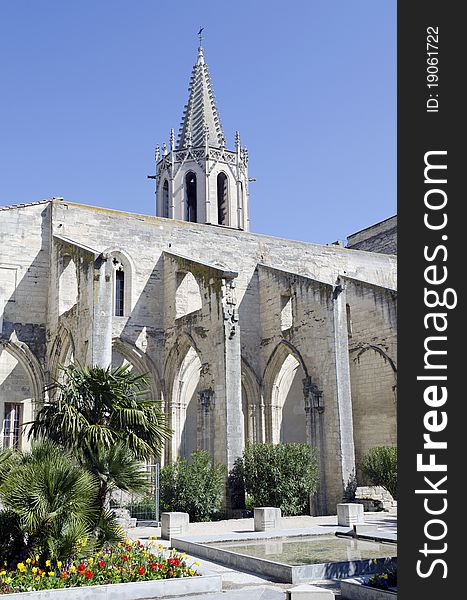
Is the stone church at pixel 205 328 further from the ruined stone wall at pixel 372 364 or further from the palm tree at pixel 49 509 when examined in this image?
the palm tree at pixel 49 509

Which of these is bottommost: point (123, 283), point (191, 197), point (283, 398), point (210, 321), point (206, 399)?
point (206, 399)

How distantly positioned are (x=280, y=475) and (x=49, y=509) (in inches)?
414

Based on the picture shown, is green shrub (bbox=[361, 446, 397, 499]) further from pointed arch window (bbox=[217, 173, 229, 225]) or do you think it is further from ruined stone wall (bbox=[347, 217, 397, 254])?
pointed arch window (bbox=[217, 173, 229, 225])

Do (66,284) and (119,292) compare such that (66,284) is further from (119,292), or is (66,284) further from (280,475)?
(280,475)

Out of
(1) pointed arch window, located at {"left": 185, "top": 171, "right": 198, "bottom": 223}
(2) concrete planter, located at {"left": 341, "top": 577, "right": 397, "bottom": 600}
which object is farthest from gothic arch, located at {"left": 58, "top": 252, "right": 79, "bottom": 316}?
(1) pointed arch window, located at {"left": 185, "top": 171, "right": 198, "bottom": 223}

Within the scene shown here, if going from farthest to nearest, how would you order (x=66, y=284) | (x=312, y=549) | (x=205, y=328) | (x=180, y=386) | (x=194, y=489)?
1. (x=180, y=386)
2. (x=66, y=284)
3. (x=205, y=328)
4. (x=194, y=489)
5. (x=312, y=549)

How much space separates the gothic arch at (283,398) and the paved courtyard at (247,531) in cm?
575

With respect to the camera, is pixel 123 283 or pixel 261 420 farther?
pixel 261 420

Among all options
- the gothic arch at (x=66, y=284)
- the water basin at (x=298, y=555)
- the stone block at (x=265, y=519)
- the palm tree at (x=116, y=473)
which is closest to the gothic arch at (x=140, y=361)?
the gothic arch at (x=66, y=284)

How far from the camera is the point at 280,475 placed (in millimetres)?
18797

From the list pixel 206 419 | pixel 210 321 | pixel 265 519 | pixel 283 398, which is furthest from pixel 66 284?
pixel 265 519

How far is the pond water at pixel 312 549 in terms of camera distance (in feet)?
37.5

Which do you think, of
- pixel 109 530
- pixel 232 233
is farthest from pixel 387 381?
pixel 109 530

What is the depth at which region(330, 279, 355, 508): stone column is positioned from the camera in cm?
1995
